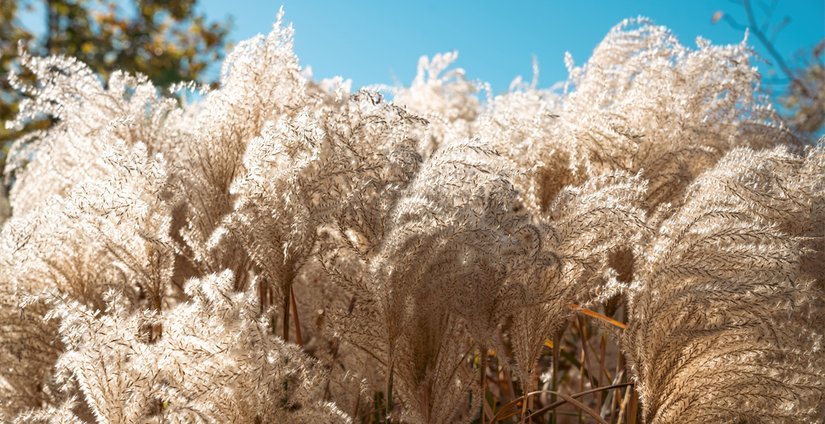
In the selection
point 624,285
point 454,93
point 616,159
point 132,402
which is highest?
point 454,93

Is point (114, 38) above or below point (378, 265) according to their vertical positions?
above

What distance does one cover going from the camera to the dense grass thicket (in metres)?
1.71

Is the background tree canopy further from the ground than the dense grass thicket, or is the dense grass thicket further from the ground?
the background tree canopy

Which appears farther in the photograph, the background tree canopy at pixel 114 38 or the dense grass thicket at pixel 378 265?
the background tree canopy at pixel 114 38

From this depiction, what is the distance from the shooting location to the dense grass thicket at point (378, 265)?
171cm

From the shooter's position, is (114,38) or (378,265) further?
(114,38)

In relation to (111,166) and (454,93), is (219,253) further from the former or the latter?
(454,93)

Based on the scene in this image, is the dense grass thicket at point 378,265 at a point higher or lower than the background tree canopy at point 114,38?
lower

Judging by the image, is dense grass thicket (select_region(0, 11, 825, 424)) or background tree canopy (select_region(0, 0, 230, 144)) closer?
dense grass thicket (select_region(0, 11, 825, 424))

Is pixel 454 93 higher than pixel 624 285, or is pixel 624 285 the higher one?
pixel 454 93

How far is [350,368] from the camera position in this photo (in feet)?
7.71

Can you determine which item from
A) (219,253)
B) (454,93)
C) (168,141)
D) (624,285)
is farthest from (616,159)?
(454,93)

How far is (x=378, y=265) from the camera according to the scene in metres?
1.73

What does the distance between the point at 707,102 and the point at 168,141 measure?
2.14 m
